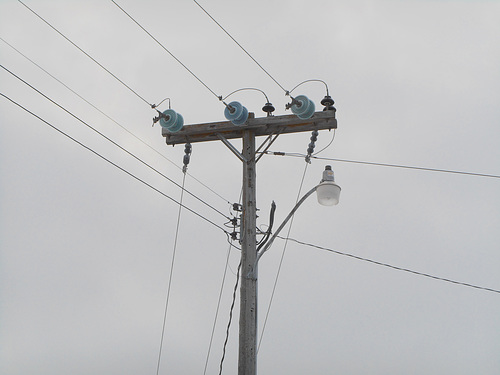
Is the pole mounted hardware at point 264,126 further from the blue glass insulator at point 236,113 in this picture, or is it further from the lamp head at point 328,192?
the lamp head at point 328,192

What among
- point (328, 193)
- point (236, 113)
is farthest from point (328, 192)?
point (236, 113)

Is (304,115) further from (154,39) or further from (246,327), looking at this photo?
(246,327)

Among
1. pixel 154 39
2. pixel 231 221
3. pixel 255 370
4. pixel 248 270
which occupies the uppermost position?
pixel 154 39

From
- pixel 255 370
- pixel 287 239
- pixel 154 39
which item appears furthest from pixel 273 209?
pixel 154 39

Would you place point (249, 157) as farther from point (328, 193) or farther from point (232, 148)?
point (328, 193)

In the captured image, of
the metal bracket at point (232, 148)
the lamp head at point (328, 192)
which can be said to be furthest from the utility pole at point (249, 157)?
the lamp head at point (328, 192)

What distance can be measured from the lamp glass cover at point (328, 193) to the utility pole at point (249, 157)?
1.09 metres

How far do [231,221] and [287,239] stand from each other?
1096 millimetres

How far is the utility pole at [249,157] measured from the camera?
25.5 ft

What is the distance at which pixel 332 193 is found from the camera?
7.91 m

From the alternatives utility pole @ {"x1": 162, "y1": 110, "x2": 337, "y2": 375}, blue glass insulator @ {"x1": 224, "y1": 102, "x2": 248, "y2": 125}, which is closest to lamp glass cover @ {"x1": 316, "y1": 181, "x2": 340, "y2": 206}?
utility pole @ {"x1": 162, "y1": 110, "x2": 337, "y2": 375}

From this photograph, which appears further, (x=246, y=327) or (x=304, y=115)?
(x=304, y=115)

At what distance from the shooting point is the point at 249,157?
8891 mm

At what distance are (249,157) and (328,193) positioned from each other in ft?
5.10
